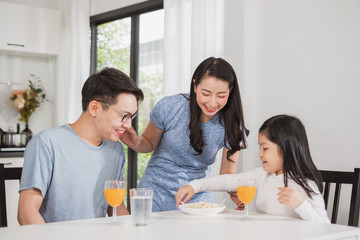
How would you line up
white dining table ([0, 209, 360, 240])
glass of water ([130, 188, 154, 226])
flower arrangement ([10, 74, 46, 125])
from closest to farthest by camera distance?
white dining table ([0, 209, 360, 240]), glass of water ([130, 188, 154, 226]), flower arrangement ([10, 74, 46, 125])

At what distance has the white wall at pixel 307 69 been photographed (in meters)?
2.55

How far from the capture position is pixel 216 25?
318cm

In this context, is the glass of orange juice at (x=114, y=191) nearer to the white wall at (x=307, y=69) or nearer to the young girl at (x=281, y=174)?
the young girl at (x=281, y=174)

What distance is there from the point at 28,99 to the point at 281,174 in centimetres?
338

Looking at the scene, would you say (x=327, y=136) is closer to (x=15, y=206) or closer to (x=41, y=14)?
(x=15, y=206)

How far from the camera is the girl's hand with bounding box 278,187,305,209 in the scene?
5.62 feet

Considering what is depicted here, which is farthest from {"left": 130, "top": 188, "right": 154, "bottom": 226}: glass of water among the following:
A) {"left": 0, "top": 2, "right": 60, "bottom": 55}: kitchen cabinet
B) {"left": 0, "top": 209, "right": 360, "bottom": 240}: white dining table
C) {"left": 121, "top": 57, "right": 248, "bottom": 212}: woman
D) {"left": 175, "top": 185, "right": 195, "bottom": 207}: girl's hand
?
{"left": 0, "top": 2, "right": 60, "bottom": 55}: kitchen cabinet

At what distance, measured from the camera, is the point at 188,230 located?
1.49 meters

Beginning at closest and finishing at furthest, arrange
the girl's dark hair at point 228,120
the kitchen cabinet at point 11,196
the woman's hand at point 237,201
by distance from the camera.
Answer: the woman's hand at point 237,201 → the girl's dark hair at point 228,120 → the kitchen cabinet at point 11,196

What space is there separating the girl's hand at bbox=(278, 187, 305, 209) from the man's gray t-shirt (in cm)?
69

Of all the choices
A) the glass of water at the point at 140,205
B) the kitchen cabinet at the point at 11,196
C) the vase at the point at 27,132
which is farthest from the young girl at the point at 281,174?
the vase at the point at 27,132

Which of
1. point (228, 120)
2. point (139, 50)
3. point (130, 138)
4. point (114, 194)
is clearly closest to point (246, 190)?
point (114, 194)

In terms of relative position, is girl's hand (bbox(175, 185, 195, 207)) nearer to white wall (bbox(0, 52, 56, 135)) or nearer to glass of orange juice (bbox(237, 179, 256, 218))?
glass of orange juice (bbox(237, 179, 256, 218))

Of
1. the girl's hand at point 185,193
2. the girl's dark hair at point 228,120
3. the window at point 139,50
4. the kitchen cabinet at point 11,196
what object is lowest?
the kitchen cabinet at point 11,196
